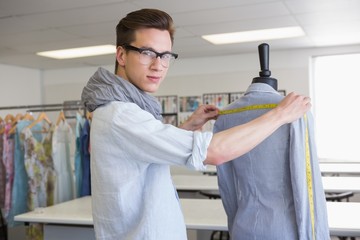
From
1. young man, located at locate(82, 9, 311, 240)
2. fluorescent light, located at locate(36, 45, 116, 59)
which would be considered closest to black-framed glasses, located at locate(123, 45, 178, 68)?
young man, located at locate(82, 9, 311, 240)

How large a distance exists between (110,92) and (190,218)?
1367 mm

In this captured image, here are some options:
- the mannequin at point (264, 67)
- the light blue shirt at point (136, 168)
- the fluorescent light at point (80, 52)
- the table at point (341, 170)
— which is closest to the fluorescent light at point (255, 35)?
the fluorescent light at point (80, 52)

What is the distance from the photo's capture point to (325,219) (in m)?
1.38

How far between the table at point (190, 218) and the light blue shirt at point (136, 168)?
3.36ft

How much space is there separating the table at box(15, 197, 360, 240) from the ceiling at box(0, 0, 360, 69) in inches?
68.3

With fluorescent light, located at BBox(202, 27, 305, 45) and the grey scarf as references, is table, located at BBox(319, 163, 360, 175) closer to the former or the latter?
fluorescent light, located at BBox(202, 27, 305, 45)

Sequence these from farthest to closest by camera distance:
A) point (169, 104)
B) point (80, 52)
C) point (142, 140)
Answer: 1. point (169, 104)
2. point (80, 52)
3. point (142, 140)

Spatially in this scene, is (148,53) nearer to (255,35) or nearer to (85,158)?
(85,158)

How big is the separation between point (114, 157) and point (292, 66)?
5.50m

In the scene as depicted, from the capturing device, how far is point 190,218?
234 cm

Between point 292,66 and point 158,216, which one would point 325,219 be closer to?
point 158,216

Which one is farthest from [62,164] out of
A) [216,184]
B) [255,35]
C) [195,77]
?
[195,77]

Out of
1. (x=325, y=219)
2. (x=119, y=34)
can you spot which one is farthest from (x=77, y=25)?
(x=325, y=219)

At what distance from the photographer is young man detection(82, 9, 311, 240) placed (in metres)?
1.09
